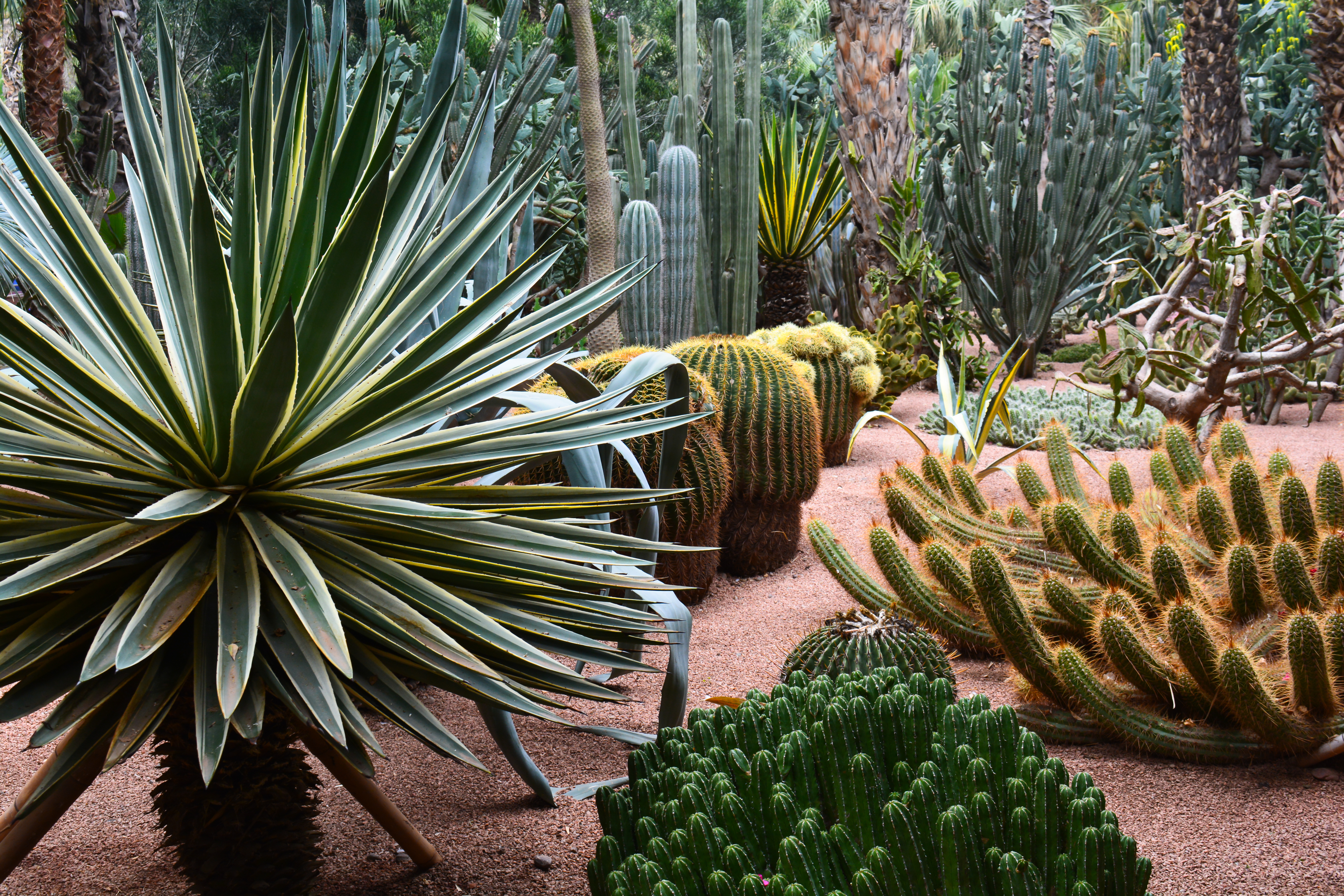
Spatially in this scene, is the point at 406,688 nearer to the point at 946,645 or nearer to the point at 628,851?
the point at 628,851

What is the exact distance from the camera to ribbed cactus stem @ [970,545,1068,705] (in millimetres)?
2619

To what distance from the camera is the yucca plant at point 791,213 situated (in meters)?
7.79

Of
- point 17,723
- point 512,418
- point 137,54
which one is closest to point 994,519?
point 512,418

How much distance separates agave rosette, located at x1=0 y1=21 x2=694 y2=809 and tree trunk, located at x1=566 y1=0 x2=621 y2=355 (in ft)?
11.4

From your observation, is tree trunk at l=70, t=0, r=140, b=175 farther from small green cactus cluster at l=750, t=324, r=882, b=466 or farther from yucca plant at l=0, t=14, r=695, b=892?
yucca plant at l=0, t=14, r=695, b=892

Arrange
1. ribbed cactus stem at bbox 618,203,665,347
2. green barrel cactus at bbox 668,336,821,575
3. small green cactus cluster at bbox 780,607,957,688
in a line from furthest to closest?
ribbed cactus stem at bbox 618,203,665,347
green barrel cactus at bbox 668,336,821,575
small green cactus cluster at bbox 780,607,957,688

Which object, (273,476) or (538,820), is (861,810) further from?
(273,476)

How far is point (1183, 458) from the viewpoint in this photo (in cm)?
367

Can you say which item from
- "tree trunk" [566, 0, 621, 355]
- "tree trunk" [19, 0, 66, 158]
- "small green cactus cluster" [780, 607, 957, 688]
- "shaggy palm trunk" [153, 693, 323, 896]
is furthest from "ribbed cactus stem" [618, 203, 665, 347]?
"tree trunk" [19, 0, 66, 158]

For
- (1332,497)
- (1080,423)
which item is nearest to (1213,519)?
(1332,497)

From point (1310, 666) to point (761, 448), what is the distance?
2.38m

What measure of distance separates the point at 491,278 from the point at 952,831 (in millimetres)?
1724

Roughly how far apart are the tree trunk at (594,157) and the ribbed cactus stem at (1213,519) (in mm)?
2928

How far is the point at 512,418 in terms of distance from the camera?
1650 mm
